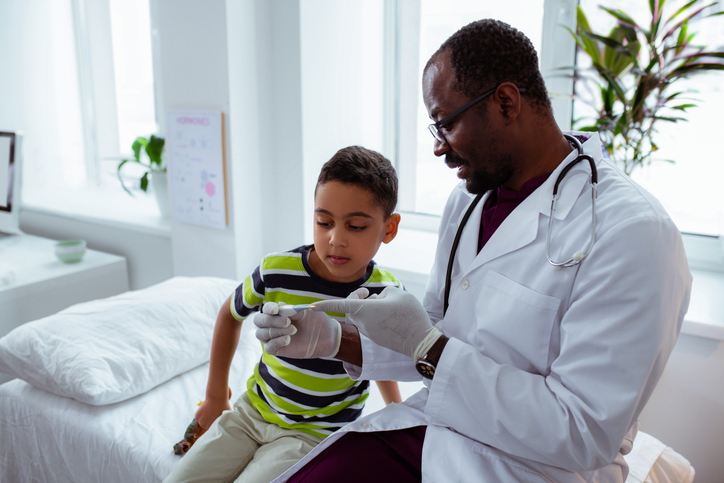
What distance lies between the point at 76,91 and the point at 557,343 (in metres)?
3.60

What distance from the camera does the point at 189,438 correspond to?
128 centimetres

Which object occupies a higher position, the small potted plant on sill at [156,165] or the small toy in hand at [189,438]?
the small potted plant on sill at [156,165]

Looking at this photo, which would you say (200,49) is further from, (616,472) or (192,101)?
(616,472)

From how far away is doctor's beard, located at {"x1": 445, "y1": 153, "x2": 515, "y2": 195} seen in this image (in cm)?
100

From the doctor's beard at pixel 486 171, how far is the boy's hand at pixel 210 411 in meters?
0.78

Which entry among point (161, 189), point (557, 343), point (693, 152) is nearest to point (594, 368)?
point (557, 343)

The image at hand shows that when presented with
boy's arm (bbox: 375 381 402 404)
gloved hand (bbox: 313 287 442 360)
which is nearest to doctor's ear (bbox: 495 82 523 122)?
gloved hand (bbox: 313 287 442 360)

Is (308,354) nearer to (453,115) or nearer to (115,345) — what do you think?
(453,115)

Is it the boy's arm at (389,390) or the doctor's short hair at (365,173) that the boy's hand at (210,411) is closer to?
the boy's arm at (389,390)

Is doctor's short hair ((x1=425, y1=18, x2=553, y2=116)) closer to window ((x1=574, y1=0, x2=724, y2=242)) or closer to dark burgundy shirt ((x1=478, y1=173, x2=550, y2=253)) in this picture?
dark burgundy shirt ((x1=478, y1=173, x2=550, y2=253))

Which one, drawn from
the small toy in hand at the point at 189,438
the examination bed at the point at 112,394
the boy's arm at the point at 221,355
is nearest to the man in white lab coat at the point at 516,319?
the boy's arm at the point at 221,355

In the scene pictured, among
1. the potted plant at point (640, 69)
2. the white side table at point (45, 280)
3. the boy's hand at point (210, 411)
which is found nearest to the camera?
the boy's hand at point (210, 411)

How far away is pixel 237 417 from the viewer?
3.89ft

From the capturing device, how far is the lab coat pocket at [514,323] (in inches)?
34.6
